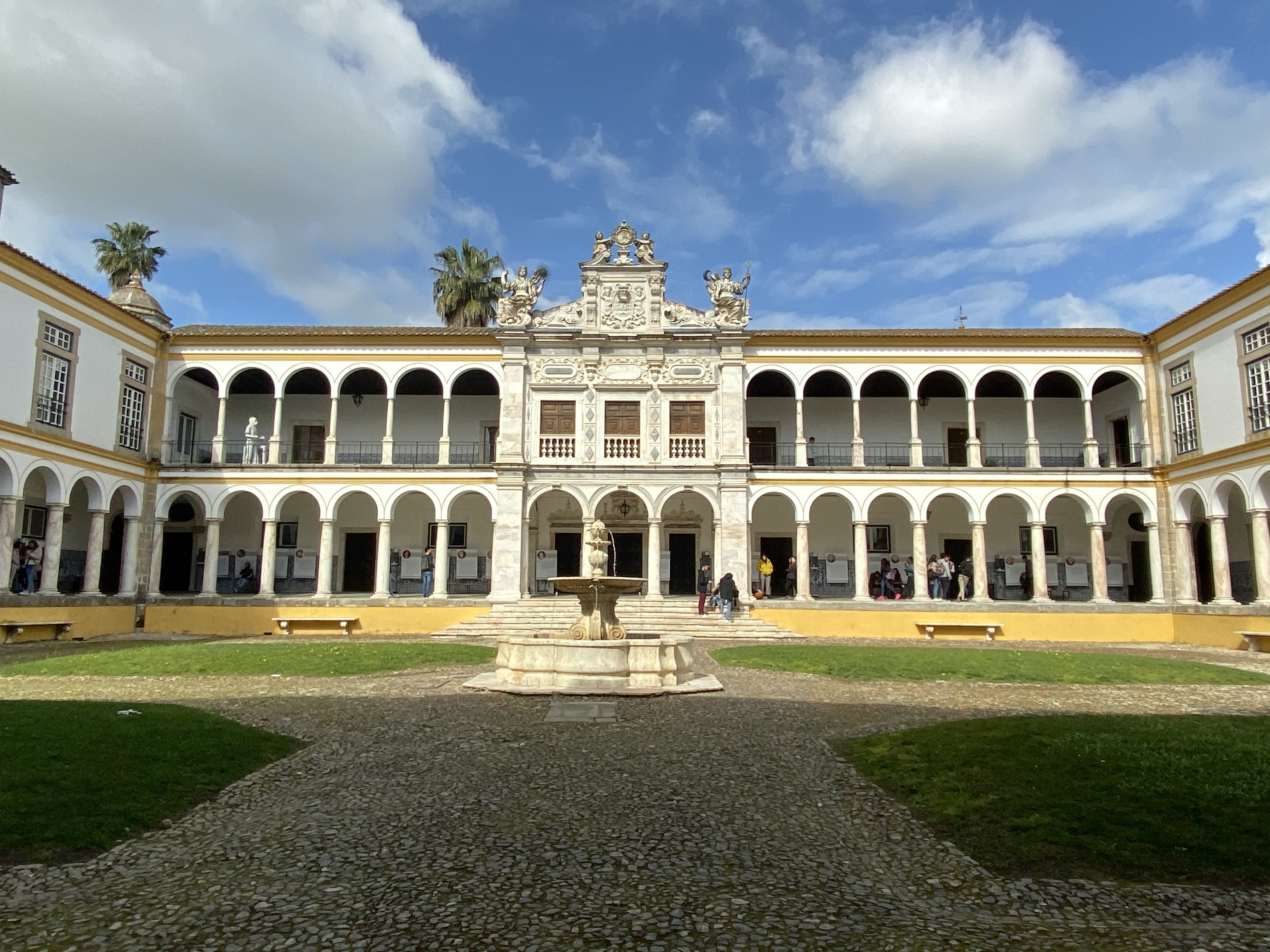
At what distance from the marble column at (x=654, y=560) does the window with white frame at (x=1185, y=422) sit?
44.5 feet

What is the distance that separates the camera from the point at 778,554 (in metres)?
25.2

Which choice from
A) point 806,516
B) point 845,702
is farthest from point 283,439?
point 845,702

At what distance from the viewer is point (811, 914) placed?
3803mm

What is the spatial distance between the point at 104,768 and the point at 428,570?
17494 mm

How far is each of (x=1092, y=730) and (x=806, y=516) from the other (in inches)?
596

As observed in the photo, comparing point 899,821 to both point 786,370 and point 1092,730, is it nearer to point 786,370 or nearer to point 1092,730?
point 1092,730

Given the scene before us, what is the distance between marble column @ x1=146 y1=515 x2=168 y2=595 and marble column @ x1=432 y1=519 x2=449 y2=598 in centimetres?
712

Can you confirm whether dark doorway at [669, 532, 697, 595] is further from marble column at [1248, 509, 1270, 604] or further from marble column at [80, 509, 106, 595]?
marble column at [80, 509, 106, 595]

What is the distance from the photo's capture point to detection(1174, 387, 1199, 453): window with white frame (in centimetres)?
2091

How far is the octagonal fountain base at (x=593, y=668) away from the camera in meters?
9.95

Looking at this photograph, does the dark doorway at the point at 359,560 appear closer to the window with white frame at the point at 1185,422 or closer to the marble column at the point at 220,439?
the marble column at the point at 220,439

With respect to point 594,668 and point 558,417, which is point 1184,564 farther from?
point 594,668

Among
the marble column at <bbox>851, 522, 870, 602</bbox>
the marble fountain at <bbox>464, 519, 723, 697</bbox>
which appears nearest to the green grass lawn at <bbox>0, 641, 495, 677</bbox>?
the marble fountain at <bbox>464, 519, 723, 697</bbox>

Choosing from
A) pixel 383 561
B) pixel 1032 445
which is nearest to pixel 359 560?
pixel 383 561
